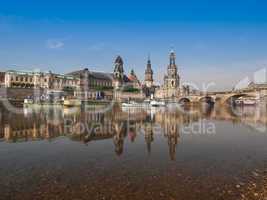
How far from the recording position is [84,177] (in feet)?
27.9

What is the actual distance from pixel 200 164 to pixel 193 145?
14.0 feet

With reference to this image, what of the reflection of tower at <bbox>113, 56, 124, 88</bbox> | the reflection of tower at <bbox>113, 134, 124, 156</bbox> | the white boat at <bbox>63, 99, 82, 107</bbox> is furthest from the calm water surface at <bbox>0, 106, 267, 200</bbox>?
the reflection of tower at <bbox>113, 56, 124, 88</bbox>

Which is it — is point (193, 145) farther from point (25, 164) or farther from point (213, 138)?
point (25, 164)

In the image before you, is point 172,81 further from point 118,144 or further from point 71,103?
point 118,144

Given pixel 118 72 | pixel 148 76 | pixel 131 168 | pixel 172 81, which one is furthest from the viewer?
pixel 148 76

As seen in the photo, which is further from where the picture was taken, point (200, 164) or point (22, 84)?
point (22, 84)

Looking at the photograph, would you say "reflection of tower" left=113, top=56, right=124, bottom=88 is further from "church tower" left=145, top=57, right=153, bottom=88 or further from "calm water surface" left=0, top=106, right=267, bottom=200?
"calm water surface" left=0, top=106, right=267, bottom=200

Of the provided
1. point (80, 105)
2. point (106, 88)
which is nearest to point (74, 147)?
point (80, 105)

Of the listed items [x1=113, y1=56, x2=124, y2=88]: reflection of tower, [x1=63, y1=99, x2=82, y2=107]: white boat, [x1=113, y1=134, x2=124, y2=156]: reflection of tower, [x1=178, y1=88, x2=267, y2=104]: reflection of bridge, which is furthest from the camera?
[x1=113, y1=56, x2=124, y2=88]: reflection of tower

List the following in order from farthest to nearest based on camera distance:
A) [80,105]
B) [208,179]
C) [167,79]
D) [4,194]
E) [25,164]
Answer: [167,79], [80,105], [25,164], [208,179], [4,194]

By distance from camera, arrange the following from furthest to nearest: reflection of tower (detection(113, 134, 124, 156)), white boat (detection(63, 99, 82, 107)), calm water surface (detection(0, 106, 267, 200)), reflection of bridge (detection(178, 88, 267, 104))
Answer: reflection of bridge (detection(178, 88, 267, 104)), white boat (detection(63, 99, 82, 107)), reflection of tower (detection(113, 134, 124, 156)), calm water surface (detection(0, 106, 267, 200))

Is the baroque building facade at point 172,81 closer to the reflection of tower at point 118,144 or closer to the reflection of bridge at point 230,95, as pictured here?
the reflection of bridge at point 230,95

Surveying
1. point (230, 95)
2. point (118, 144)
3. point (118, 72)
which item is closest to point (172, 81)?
point (118, 72)

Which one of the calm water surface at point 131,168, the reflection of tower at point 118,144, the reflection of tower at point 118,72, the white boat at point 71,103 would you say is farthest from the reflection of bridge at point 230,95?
the reflection of tower at point 118,144
